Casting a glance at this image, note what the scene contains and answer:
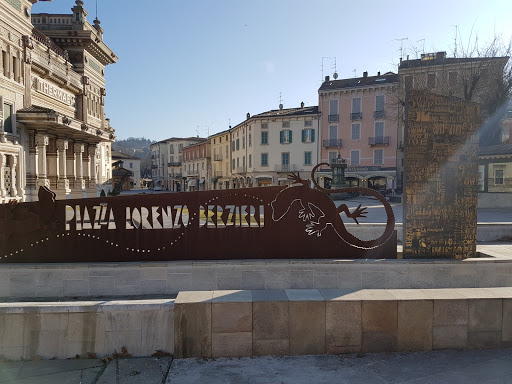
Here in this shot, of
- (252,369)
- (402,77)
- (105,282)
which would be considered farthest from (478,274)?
(402,77)

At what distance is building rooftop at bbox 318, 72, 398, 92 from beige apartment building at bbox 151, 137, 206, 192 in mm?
40450

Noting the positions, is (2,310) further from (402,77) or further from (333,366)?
A: (402,77)

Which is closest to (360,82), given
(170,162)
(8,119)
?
(8,119)

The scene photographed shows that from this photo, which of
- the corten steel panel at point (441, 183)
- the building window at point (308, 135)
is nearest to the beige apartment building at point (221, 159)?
the building window at point (308, 135)

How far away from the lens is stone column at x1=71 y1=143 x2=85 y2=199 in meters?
28.8

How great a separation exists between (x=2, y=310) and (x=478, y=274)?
8.16 metres

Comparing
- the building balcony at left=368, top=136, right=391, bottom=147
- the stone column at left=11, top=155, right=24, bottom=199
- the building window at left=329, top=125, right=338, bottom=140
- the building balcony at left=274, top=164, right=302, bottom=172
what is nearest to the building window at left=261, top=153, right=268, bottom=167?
the building balcony at left=274, top=164, right=302, bottom=172

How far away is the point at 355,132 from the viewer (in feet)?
147

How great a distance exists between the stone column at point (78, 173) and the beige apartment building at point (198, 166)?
106ft

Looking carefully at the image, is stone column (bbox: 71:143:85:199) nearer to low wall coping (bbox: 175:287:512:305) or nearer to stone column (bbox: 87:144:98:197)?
stone column (bbox: 87:144:98:197)

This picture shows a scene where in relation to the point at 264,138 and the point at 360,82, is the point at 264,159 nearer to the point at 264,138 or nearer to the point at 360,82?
the point at 264,138

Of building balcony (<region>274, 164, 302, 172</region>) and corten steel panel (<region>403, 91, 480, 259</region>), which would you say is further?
building balcony (<region>274, 164, 302, 172</region>)

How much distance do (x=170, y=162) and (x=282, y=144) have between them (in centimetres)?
4688

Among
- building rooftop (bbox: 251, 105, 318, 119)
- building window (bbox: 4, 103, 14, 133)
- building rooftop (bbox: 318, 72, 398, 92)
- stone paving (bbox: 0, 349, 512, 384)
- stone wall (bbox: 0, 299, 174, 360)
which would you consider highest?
building rooftop (bbox: 318, 72, 398, 92)
